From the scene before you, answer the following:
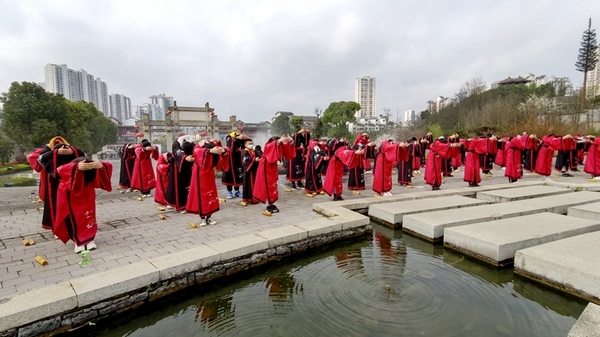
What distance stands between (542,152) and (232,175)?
38.1 feet

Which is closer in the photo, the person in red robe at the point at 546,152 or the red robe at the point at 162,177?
the red robe at the point at 162,177

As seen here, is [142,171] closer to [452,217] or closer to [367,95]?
[452,217]

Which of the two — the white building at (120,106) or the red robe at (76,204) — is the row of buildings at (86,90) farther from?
the red robe at (76,204)

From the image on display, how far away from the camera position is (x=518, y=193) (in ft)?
27.4

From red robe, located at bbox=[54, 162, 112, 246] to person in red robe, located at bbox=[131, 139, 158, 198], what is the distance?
3.93 meters

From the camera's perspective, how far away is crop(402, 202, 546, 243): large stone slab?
5699mm

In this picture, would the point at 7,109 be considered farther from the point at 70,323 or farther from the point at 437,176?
the point at 437,176

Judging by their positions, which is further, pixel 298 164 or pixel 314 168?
pixel 298 164

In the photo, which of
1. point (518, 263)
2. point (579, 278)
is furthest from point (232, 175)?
point (579, 278)

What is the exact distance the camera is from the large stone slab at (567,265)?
3.65m

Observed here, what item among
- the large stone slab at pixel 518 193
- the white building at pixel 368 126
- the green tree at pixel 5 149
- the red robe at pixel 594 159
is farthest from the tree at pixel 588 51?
the green tree at pixel 5 149

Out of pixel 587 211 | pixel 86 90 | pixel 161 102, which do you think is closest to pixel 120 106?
pixel 161 102

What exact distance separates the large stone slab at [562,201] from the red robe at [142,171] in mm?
9465

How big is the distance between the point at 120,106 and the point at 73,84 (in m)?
34.8
